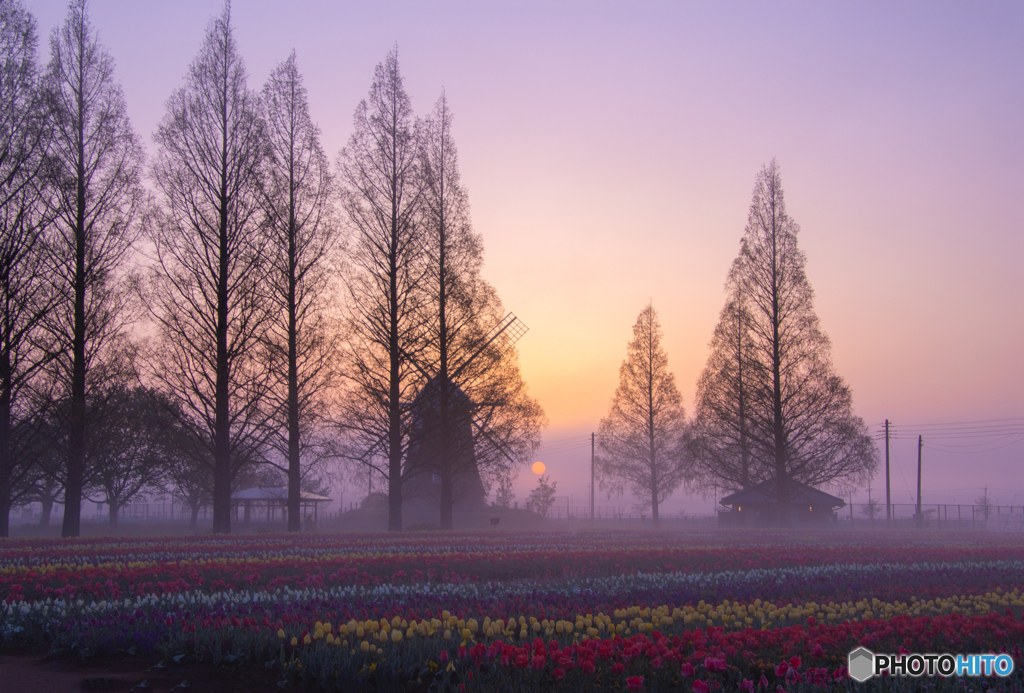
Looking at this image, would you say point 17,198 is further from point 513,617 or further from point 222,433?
point 513,617

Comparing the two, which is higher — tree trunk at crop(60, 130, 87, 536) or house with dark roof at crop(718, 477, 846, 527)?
tree trunk at crop(60, 130, 87, 536)

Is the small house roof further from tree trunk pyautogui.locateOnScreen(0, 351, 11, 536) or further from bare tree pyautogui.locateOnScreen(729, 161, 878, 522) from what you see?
tree trunk pyautogui.locateOnScreen(0, 351, 11, 536)

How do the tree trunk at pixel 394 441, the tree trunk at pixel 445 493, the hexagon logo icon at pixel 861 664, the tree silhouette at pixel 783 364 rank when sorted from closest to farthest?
the hexagon logo icon at pixel 861 664 < the tree trunk at pixel 394 441 < the tree trunk at pixel 445 493 < the tree silhouette at pixel 783 364

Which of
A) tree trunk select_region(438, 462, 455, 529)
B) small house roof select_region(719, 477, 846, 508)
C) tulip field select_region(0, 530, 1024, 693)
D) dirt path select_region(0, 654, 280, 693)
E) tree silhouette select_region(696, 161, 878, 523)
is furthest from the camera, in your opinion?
small house roof select_region(719, 477, 846, 508)

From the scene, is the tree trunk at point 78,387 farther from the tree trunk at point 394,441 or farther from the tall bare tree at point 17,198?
the tree trunk at point 394,441

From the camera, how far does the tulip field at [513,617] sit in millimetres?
4246

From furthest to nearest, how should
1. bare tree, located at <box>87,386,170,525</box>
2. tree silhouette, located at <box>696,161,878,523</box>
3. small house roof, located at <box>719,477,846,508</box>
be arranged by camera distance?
1. small house roof, located at <box>719,477,846,508</box>
2. tree silhouette, located at <box>696,161,878,523</box>
3. bare tree, located at <box>87,386,170,525</box>

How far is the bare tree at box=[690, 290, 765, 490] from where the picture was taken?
3528 centimetres

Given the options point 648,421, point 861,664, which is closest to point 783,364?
point 648,421

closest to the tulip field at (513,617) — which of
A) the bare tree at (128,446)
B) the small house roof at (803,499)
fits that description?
the bare tree at (128,446)

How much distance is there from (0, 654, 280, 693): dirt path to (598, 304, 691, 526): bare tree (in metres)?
43.8

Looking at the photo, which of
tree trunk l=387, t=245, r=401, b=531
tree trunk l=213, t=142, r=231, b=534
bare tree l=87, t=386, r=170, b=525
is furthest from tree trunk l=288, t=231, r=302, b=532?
bare tree l=87, t=386, r=170, b=525

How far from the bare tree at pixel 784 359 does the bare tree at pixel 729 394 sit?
1.26 ft

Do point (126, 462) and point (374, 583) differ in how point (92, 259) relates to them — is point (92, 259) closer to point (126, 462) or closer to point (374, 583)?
Result: point (374, 583)
